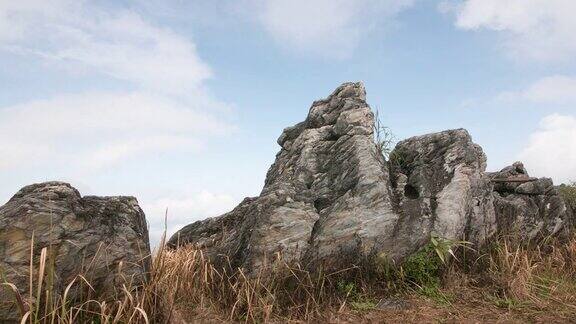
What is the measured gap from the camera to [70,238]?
6.07 metres

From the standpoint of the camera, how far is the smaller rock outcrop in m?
11.3

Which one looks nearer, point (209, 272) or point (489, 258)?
point (209, 272)

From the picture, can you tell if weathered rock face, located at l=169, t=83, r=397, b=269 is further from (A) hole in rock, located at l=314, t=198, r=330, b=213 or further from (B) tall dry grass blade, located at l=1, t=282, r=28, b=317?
(B) tall dry grass blade, located at l=1, t=282, r=28, b=317

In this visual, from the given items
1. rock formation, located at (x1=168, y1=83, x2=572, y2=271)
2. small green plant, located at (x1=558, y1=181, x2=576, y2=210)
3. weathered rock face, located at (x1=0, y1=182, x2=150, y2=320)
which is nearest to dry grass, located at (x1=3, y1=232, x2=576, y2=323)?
weathered rock face, located at (x1=0, y1=182, x2=150, y2=320)

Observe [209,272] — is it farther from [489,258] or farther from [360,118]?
[489,258]

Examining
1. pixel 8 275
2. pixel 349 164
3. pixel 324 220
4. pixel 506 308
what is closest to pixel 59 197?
pixel 8 275

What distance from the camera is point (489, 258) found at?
9.42m

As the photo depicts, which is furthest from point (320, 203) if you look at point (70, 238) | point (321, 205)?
point (70, 238)

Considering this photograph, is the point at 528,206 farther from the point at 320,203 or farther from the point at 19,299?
the point at 19,299

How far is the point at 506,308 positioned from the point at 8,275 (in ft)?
22.4

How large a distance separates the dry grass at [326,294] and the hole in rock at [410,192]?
4.57 ft

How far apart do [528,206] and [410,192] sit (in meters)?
4.10

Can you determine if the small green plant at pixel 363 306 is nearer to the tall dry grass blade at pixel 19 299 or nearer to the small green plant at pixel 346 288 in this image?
the small green plant at pixel 346 288

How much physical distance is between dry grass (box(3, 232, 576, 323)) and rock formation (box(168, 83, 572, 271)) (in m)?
0.40
